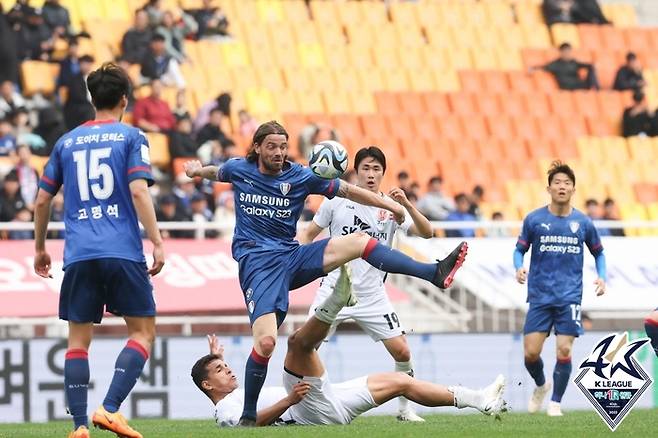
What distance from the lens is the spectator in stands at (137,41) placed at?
22719 millimetres

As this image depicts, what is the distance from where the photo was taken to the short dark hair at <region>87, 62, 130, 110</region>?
31.2 feet

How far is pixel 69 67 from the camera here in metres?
21.2

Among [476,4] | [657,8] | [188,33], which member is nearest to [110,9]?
[188,33]

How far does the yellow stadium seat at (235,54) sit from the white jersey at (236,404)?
13.6 meters

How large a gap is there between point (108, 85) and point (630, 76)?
18.8 metres

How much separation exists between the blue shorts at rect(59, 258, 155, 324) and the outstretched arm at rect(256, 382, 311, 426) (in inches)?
66.5

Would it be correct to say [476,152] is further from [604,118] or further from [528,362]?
[528,362]

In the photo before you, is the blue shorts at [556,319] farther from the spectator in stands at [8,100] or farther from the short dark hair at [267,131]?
the spectator in stands at [8,100]

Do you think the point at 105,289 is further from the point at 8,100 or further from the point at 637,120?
the point at 637,120

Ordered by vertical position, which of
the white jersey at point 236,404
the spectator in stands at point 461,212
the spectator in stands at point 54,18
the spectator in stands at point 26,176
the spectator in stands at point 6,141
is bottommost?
the white jersey at point 236,404

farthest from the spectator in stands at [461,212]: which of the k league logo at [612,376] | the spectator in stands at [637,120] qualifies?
the k league logo at [612,376]

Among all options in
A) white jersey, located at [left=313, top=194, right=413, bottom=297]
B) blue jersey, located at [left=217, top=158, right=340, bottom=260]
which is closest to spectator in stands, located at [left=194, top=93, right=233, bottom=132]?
white jersey, located at [left=313, top=194, right=413, bottom=297]

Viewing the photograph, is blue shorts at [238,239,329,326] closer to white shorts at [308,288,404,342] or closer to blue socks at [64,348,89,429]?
blue socks at [64,348,89,429]

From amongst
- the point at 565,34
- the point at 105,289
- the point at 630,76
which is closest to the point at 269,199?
the point at 105,289
